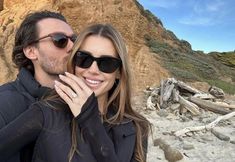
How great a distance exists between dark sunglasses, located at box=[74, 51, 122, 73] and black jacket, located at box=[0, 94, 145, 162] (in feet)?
0.81

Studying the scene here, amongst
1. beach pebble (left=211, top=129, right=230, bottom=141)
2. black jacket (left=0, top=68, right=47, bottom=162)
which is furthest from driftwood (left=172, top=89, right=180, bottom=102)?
black jacket (left=0, top=68, right=47, bottom=162)

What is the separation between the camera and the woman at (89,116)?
1923 mm

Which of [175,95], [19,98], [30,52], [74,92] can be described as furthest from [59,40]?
[175,95]

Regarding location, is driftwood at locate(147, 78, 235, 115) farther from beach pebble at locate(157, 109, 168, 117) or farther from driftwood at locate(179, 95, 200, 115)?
beach pebble at locate(157, 109, 168, 117)

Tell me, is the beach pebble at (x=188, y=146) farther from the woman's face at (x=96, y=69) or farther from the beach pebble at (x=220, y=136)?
the woman's face at (x=96, y=69)

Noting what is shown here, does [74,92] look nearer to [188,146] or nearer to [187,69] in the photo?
[188,146]

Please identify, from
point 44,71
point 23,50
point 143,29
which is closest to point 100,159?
point 44,71

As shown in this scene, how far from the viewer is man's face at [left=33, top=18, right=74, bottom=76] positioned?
2.68 metres

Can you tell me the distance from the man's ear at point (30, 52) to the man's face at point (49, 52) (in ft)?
0.09

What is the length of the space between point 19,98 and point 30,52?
22.4 inches

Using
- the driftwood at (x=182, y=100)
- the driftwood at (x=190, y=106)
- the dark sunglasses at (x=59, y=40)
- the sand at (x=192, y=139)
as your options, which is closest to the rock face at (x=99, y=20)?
the driftwood at (x=182, y=100)

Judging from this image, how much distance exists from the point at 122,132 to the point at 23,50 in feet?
3.43

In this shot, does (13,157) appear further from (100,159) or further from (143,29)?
(143,29)

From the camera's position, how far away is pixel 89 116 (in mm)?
1952
